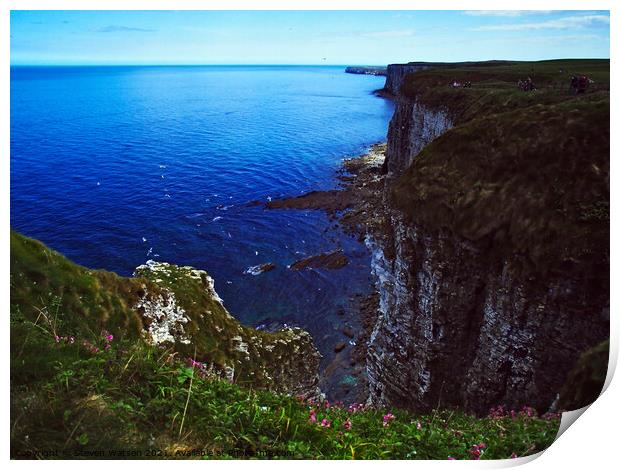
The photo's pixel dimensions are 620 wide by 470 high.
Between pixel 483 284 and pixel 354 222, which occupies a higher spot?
pixel 483 284

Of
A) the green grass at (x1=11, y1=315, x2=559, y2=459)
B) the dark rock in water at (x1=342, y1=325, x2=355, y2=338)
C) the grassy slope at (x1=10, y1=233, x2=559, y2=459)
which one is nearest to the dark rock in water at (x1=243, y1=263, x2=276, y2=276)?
the dark rock in water at (x1=342, y1=325, x2=355, y2=338)

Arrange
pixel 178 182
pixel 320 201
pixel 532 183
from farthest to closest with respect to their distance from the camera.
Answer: pixel 320 201, pixel 178 182, pixel 532 183

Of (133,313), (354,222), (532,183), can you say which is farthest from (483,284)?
(354,222)

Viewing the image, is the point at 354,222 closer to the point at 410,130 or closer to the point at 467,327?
the point at 410,130

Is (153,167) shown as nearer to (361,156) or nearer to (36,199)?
(36,199)

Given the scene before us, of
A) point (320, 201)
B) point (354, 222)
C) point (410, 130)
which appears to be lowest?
point (354, 222)

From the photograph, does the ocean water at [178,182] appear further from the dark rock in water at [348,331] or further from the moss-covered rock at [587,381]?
the moss-covered rock at [587,381]

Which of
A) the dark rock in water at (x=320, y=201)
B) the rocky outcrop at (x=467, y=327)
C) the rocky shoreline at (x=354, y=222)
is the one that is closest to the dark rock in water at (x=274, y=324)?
the rocky shoreline at (x=354, y=222)

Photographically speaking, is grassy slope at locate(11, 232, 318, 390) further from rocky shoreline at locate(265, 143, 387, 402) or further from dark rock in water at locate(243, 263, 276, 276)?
dark rock in water at locate(243, 263, 276, 276)
